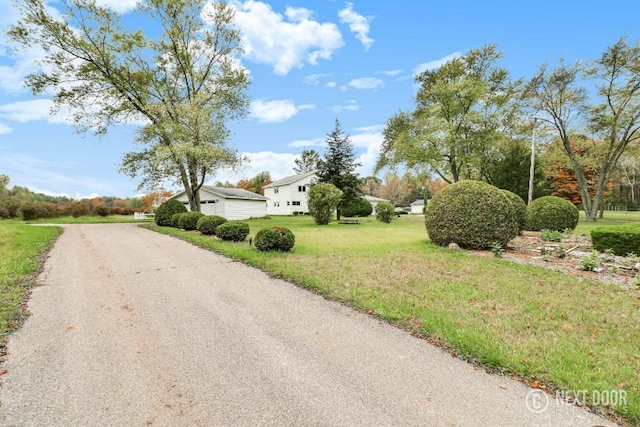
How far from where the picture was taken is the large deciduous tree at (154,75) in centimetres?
1662

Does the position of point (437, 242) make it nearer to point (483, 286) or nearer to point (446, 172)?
point (483, 286)

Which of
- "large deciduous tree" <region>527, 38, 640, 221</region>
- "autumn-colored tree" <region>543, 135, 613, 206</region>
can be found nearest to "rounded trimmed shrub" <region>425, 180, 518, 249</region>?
"large deciduous tree" <region>527, 38, 640, 221</region>

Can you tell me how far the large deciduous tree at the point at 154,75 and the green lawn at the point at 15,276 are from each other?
8.28m

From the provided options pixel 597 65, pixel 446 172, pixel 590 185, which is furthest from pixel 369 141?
pixel 590 185

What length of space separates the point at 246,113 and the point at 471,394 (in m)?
22.7

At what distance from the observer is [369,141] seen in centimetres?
3266

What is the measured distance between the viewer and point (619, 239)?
8078 millimetres

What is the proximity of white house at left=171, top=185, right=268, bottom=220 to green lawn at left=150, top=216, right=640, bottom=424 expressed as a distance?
19.6 m

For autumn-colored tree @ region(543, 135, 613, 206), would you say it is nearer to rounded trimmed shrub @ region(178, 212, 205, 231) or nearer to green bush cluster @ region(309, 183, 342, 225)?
green bush cluster @ region(309, 183, 342, 225)

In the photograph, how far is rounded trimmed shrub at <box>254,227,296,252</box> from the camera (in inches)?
331

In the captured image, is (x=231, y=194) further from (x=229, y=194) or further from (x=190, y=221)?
(x=190, y=221)

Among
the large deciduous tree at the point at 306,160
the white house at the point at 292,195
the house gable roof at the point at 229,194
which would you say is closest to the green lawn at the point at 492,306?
the house gable roof at the point at 229,194

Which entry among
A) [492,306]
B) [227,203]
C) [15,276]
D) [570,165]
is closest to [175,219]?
[227,203]

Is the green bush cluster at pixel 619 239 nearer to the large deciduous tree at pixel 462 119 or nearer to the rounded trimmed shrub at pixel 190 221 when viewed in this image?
the rounded trimmed shrub at pixel 190 221
